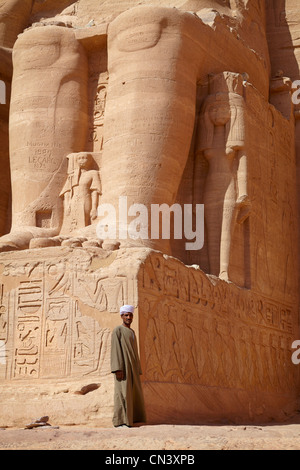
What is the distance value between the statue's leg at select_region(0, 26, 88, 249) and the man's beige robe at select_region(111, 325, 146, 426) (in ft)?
10.3

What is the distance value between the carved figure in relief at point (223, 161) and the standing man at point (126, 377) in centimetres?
342

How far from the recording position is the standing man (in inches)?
273

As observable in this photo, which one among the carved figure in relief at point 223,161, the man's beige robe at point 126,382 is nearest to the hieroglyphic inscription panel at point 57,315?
the man's beige robe at point 126,382

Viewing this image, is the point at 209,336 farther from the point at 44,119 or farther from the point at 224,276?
the point at 44,119

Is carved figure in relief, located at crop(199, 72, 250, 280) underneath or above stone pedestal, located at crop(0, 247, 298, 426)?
above

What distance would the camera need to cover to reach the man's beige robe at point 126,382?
6930 millimetres

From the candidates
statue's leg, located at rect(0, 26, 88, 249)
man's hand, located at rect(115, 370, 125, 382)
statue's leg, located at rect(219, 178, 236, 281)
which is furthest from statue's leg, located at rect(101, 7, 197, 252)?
man's hand, located at rect(115, 370, 125, 382)

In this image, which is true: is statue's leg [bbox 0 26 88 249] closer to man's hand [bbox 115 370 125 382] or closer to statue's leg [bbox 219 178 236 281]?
statue's leg [bbox 219 178 236 281]

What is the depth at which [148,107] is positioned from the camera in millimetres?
9812

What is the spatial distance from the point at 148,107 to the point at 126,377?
12.7 feet

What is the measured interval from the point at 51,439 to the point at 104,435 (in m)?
0.38

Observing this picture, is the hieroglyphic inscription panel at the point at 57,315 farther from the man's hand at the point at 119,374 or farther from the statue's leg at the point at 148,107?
the statue's leg at the point at 148,107

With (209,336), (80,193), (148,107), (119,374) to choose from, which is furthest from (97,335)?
(148,107)

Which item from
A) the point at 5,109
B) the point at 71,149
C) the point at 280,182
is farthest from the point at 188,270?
the point at 5,109
